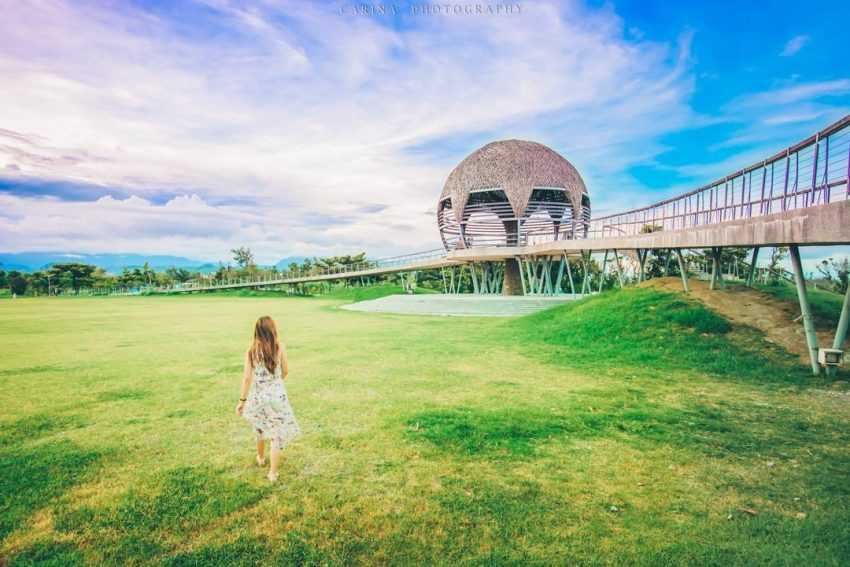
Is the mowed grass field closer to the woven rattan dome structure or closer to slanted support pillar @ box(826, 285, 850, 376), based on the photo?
slanted support pillar @ box(826, 285, 850, 376)

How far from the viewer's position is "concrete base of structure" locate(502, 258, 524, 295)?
34.4 metres

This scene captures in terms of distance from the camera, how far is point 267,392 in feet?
15.7

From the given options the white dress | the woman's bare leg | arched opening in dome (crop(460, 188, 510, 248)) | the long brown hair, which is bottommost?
the woman's bare leg

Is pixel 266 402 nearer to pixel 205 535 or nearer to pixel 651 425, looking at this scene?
pixel 205 535

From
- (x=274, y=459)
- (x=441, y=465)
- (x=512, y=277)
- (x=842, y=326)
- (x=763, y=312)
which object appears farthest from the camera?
(x=512, y=277)

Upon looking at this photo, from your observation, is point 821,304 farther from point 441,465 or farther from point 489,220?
point 489,220

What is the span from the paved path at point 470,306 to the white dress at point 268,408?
17560 millimetres

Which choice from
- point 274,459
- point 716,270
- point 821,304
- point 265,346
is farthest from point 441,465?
point 821,304

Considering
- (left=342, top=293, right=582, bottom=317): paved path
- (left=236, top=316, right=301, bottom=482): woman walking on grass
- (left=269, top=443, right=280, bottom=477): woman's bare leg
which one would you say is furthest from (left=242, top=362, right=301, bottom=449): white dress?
(left=342, top=293, right=582, bottom=317): paved path

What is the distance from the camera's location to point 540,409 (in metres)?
6.78

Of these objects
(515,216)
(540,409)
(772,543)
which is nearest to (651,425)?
(540,409)

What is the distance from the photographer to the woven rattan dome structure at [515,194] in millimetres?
34875

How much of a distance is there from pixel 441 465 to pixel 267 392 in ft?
6.49

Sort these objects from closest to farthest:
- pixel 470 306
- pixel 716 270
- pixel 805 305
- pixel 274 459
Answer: pixel 274 459 → pixel 805 305 → pixel 716 270 → pixel 470 306
